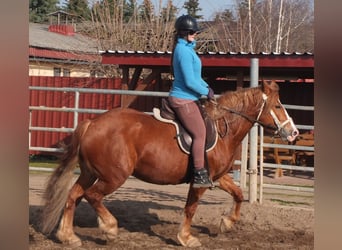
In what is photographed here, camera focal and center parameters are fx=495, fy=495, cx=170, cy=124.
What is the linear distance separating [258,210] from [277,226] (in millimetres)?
715

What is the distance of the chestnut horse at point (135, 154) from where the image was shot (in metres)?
4.88

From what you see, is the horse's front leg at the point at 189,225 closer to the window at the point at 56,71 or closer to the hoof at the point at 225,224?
the hoof at the point at 225,224

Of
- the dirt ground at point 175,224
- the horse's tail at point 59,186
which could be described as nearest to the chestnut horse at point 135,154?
the horse's tail at point 59,186

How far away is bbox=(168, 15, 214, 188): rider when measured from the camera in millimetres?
4871

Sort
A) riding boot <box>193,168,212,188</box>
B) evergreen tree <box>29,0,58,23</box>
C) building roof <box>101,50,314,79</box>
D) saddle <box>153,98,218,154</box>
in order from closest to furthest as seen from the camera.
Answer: riding boot <box>193,168,212,188</box> → saddle <box>153,98,218,154</box> → building roof <box>101,50,314,79</box> → evergreen tree <box>29,0,58,23</box>

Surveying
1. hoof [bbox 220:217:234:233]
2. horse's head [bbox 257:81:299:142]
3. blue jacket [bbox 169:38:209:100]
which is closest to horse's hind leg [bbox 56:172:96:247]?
blue jacket [bbox 169:38:209:100]

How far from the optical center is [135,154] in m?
4.93

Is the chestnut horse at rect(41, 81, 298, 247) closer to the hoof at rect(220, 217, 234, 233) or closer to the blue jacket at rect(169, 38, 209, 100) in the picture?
the blue jacket at rect(169, 38, 209, 100)

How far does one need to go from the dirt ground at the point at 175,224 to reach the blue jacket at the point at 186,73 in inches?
61.6

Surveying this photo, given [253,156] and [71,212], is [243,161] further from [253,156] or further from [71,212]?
[71,212]

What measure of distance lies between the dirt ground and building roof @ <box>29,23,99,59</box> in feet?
51.0

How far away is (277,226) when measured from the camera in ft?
19.9
